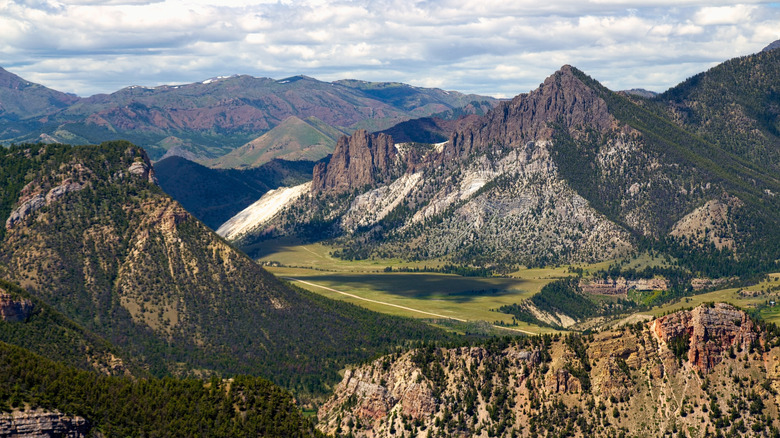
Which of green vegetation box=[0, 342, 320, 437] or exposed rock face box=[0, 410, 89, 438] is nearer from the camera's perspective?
exposed rock face box=[0, 410, 89, 438]

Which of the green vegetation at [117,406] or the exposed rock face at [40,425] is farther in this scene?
the green vegetation at [117,406]

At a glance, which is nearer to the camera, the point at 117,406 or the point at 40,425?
the point at 40,425

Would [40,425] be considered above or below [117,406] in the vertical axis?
above

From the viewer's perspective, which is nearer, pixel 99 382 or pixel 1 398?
pixel 1 398

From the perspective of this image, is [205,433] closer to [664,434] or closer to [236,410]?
[236,410]

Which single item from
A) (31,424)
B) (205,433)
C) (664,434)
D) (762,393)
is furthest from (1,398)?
(762,393)

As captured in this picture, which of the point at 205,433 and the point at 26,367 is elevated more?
the point at 26,367
